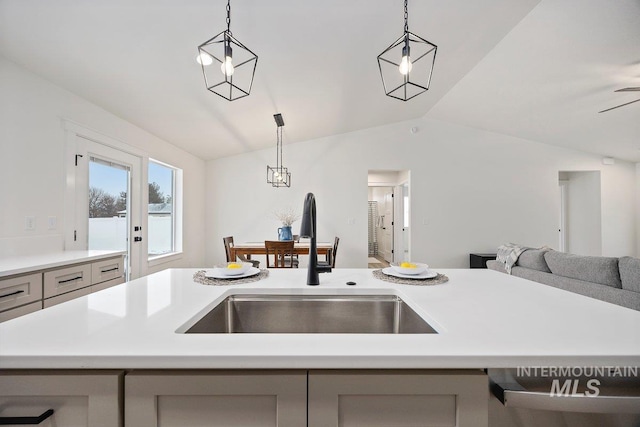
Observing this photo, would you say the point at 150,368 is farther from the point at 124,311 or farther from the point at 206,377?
the point at 124,311

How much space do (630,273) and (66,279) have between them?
3844mm

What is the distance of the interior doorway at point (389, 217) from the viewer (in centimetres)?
620

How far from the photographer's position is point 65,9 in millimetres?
1790

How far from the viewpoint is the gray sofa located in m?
1.91

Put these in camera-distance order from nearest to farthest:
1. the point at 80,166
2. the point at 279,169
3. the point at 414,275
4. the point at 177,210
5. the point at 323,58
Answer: the point at 414,275, the point at 80,166, the point at 323,58, the point at 177,210, the point at 279,169

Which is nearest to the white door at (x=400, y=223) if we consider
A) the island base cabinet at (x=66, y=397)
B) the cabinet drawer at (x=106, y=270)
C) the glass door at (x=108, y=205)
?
the glass door at (x=108, y=205)

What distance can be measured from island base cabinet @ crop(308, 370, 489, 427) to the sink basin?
48cm

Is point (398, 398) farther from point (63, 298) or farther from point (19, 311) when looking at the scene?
point (63, 298)

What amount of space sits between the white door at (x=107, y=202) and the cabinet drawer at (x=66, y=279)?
823 millimetres

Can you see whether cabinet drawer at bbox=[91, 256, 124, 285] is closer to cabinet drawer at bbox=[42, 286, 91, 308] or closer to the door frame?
cabinet drawer at bbox=[42, 286, 91, 308]

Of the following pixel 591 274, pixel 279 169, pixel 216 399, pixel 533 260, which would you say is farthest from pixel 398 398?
pixel 279 169

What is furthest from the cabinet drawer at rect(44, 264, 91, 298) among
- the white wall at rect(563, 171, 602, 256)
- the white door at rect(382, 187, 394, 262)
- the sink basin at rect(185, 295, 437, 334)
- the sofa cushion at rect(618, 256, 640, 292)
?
the white wall at rect(563, 171, 602, 256)

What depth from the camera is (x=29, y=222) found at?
7.00 feet

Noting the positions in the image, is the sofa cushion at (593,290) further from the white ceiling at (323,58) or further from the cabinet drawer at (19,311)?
the cabinet drawer at (19,311)
